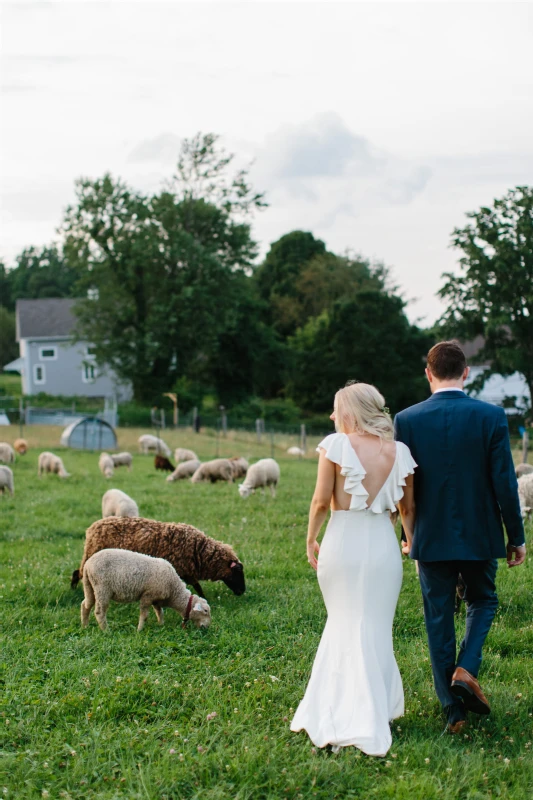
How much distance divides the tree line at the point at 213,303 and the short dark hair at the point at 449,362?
38.8 metres

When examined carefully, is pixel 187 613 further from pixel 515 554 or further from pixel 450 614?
pixel 515 554

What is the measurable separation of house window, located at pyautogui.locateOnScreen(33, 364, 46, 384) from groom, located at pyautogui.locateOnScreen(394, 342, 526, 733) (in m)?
55.5

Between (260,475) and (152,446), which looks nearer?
(260,475)

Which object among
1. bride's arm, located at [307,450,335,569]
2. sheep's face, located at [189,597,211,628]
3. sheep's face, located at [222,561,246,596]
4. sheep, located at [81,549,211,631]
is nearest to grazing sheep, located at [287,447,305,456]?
sheep's face, located at [222,561,246,596]

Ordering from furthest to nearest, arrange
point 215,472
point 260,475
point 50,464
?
1. point 50,464
2. point 215,472
3. point 260,475

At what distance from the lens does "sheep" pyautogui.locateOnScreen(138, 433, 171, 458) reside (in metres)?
28.5

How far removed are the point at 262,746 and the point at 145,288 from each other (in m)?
42.8

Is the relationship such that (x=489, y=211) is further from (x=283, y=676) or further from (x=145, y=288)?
(x=283, y=676)

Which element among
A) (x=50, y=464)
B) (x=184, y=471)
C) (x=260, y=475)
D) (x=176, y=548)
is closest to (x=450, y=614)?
(x=176, y=548)

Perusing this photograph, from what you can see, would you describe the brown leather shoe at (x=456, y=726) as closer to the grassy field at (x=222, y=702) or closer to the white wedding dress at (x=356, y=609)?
the grassy field at (x=222, y=702)

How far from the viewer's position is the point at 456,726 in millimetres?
4480

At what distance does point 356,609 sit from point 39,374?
56.4m

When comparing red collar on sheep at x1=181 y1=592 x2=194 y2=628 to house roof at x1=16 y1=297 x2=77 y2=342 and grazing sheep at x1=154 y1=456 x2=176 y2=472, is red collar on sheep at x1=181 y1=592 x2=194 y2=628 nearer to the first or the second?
grazing sheep at x1=154 y1=456 x2=176 y2=472

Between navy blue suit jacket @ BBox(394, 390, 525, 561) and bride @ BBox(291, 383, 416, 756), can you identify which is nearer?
bride @ BBox(291, 383, 416, 756)
